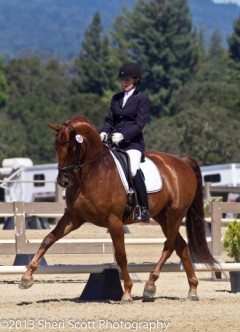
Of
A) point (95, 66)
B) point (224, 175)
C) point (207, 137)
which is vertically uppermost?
point (95, 66)

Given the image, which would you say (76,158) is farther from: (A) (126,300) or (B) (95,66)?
(B) (95,66)

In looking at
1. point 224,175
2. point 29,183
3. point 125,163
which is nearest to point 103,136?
point 125,163

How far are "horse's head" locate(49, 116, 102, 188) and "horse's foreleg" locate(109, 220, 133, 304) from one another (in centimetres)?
Answer: 76

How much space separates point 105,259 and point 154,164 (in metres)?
6.17

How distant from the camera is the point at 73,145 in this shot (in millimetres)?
10914

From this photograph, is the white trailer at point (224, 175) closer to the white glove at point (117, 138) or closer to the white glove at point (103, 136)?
the white glove at point (103, 136)

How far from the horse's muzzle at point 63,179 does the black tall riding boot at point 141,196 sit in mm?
957

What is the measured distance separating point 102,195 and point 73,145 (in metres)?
0.62

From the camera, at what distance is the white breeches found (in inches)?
448

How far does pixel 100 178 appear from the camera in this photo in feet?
36.5

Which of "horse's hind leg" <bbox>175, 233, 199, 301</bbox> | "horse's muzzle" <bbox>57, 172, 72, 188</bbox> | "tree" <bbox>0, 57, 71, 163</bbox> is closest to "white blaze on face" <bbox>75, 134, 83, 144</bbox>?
"horse's muzzle" <bbox>57, 172, 72, 188</bbox>

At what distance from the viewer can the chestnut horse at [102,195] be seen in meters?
10.9

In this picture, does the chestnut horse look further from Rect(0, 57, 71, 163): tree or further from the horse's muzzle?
Rect(0, 57, 71, 163): tree

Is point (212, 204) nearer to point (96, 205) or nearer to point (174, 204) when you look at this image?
point (174, 204)
